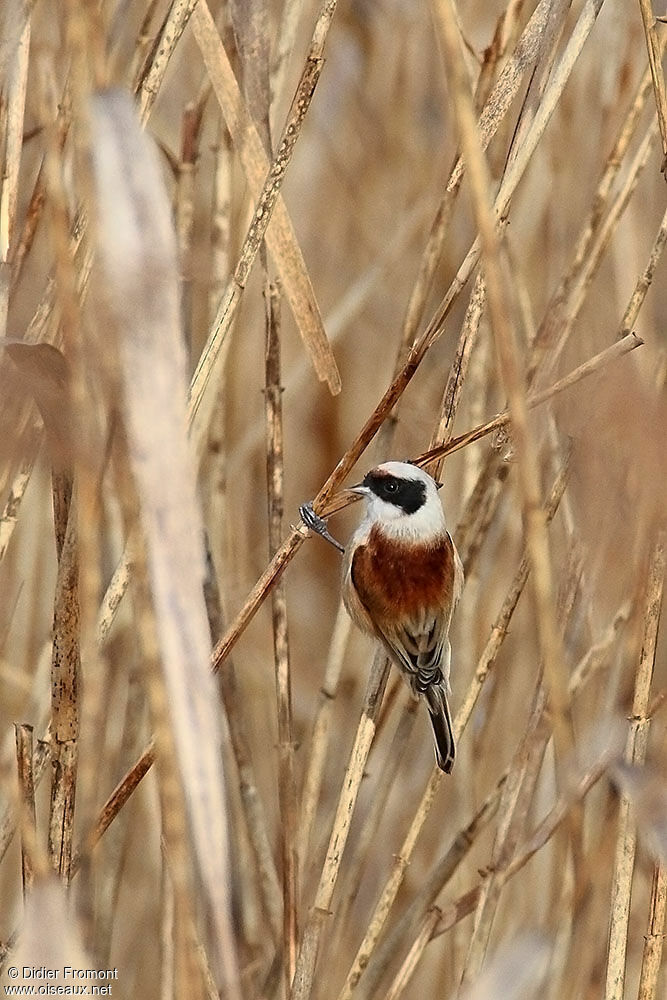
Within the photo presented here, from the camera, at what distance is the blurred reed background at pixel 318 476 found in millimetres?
917

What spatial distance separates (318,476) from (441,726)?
3.99 ft

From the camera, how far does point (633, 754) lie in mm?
1505

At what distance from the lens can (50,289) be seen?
1.52 metres

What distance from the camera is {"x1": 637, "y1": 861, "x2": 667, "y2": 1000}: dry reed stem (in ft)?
4.82

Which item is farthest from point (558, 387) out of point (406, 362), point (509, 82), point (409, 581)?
point (409, 581)

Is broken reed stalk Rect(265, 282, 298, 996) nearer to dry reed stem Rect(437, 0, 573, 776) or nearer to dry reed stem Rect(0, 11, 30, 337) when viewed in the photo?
dry reed stem Rect(0, 11, 30, 337)

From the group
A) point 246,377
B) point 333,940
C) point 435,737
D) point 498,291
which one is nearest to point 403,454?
point 435,737

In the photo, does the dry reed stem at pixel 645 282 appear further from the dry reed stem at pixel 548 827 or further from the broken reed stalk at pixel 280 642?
the dry reed stem at pixel 548 827

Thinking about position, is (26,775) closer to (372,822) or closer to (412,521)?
(372,822)

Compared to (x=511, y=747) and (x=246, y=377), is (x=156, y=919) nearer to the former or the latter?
(x=511, y=747)

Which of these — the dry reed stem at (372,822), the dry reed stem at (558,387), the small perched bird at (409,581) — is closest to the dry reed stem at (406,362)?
the dry reed stem at (558,387)

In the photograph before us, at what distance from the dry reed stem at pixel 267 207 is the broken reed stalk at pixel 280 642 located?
0.61 ft

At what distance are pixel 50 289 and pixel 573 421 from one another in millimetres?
761

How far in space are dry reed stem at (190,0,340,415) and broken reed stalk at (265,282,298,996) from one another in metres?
0.18
